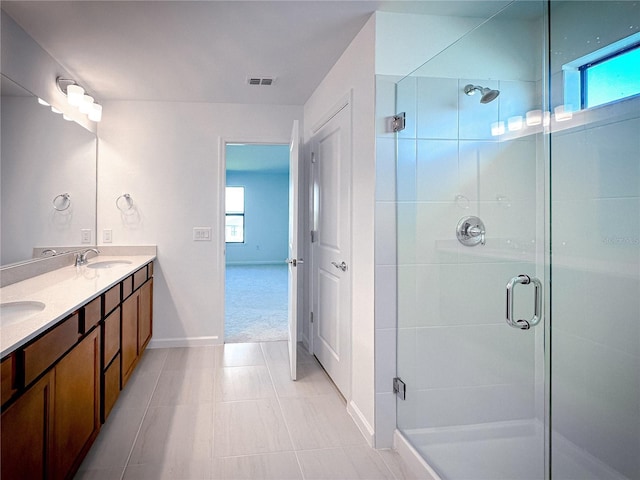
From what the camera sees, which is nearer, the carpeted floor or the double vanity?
the double vanity

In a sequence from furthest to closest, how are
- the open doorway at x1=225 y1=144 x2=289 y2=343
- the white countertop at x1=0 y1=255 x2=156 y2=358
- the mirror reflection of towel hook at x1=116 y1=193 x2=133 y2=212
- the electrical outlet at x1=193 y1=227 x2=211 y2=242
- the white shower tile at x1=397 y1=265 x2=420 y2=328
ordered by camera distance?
the open doorway at x1=225 y1=144 x2=289 y2=343 → the electrical outlet at x1=193 y1=227 x2=211 y2=242 → the mirror reflection of towel hook at x1=116 y1=193 x2=133 y2=212 → the white shower tile at x1=397 y1=265 x2=420 y2=328 → the white countertop at x1=0 y1=255 x2=156 y2=358

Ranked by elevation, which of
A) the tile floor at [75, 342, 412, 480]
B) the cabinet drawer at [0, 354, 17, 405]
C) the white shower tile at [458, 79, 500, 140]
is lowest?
the tile floor at [75, 342, 412, 480]

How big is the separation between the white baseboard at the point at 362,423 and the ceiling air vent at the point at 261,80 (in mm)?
2392

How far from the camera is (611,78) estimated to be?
5.48 feet

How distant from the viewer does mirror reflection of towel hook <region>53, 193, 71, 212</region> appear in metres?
3.04

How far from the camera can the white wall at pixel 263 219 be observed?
35.7 feet

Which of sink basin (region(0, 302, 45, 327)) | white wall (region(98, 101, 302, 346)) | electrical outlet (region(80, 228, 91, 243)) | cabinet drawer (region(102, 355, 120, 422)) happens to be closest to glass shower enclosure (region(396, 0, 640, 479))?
cabinet drawer (region(102, 355, 120, 422))

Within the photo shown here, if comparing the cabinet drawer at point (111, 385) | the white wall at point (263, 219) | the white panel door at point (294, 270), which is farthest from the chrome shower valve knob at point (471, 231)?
the white wall at point (263, 219)

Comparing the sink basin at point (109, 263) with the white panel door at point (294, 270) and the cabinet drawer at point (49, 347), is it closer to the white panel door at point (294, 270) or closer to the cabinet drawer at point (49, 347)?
the white panel door at point (294, 270)

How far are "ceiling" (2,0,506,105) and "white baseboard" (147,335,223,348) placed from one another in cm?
219

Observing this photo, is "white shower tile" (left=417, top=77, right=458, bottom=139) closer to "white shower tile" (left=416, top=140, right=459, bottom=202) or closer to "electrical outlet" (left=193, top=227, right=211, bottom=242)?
"white shower tile" (left=416, top=140, right=459, bottom=202)

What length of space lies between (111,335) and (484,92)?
2267 millimetres

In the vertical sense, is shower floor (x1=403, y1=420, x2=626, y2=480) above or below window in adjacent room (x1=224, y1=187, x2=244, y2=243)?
below

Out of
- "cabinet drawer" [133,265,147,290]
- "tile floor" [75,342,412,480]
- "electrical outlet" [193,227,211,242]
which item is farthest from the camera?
"electrical outlet" [193,227,211,242]
